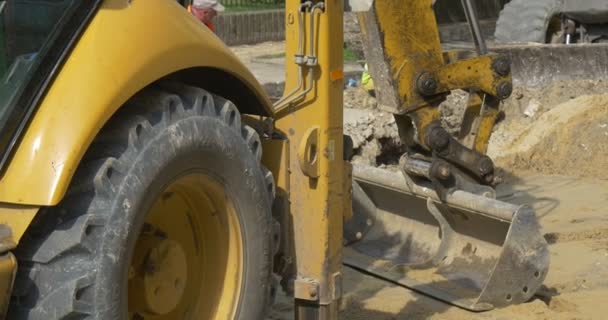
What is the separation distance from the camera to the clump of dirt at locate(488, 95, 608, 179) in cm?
838

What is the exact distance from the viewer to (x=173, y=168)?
9.76 feet

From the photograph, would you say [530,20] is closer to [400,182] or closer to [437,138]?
[400,182]

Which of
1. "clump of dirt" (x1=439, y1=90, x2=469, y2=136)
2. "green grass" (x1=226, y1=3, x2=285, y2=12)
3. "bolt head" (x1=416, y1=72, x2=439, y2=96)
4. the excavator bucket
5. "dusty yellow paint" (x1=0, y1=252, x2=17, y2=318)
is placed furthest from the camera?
"green grass" (x1=226, y1=3, x2=285, y2=12)

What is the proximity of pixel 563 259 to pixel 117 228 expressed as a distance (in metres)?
3.65

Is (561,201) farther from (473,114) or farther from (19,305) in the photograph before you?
(19,305)

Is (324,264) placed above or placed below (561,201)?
above

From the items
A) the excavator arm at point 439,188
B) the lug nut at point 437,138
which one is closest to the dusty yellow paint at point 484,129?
the excavator arm at point 439,188

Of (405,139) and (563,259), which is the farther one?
(563,259)

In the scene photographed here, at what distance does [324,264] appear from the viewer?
146 inches

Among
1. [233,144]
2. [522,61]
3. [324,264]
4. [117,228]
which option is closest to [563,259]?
[324,264]

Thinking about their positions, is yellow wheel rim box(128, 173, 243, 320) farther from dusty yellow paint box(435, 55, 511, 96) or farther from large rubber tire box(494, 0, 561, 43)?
large rubber tire box(494, 0, 561, 43)

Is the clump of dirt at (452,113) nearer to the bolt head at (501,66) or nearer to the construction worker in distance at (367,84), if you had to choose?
the construction worker in distance at (367,84)

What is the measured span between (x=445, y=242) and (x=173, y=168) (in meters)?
2.90

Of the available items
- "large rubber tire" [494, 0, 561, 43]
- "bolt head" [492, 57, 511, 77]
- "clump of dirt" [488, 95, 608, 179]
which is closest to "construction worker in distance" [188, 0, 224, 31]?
"clump of dirt" [488, 95, 608, 179]
